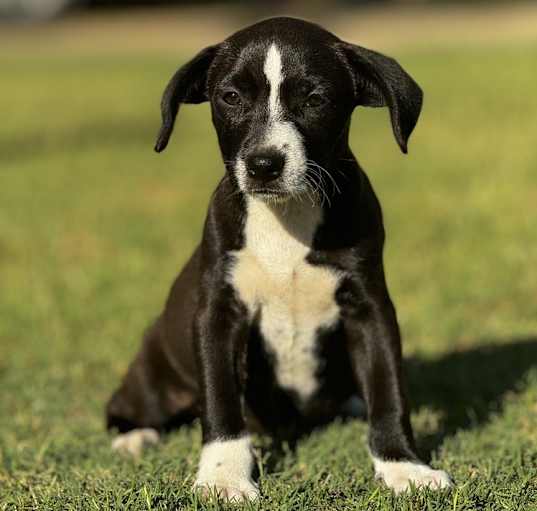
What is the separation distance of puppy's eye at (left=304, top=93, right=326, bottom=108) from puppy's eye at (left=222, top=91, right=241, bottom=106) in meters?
0.26

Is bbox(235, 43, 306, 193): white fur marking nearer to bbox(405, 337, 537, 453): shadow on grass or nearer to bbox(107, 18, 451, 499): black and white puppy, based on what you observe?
bbox(107, 18, 451, 499): black and white puppy

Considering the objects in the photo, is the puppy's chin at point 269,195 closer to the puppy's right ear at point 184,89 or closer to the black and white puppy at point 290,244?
the black and white puppy at point 290,244

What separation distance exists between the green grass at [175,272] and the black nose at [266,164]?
1.13 m

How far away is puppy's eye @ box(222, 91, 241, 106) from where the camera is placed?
13.6 feet

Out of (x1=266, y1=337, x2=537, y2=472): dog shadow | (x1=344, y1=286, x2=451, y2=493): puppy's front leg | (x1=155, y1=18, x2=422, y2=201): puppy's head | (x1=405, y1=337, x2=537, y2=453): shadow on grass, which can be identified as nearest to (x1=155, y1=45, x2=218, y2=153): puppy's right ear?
(x1=155, y1=18, x2=422, y2=201): puppy's head

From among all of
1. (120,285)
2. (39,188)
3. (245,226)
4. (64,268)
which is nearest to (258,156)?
(245,226)

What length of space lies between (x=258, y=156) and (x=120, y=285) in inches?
168

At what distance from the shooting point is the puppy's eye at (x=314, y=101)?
13.4 feet

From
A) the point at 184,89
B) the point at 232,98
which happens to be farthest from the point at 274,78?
the point at 184,89

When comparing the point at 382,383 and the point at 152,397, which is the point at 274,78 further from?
the point at 152,397

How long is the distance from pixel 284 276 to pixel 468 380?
1856 mm

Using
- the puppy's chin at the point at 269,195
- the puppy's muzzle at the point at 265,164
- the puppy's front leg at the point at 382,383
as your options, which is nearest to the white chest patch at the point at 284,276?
the puppy's front leg at the point at 382,383

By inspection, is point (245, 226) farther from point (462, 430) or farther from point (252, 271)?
point (462, 430)

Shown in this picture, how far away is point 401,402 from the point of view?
421 centimetres
